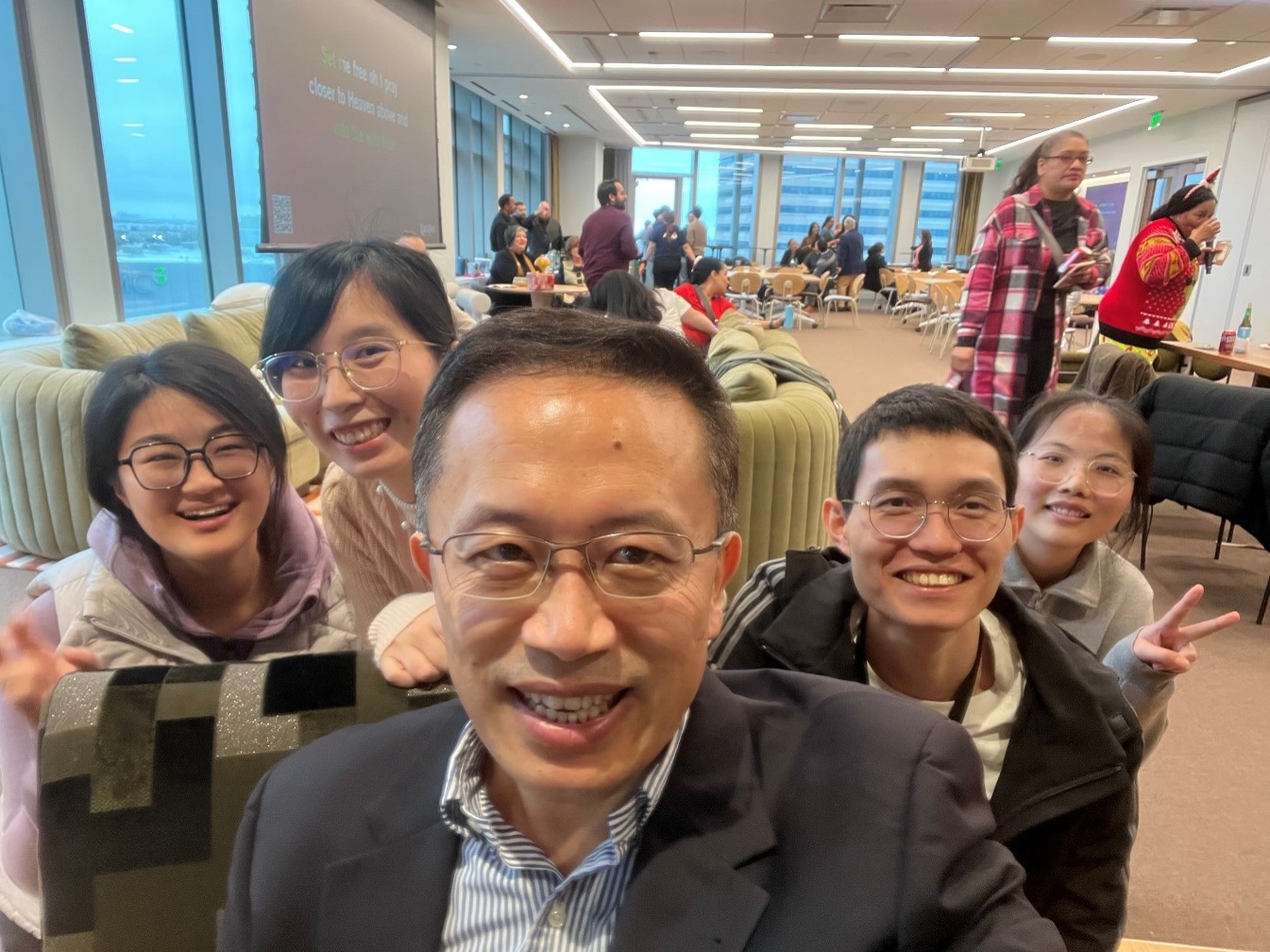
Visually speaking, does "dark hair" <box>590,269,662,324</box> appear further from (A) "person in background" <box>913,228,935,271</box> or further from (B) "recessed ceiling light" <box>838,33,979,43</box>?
→ (A) "person in background" <box>913,228,935,271</box>

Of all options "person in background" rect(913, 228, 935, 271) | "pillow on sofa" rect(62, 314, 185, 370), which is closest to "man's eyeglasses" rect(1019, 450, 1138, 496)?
"pillow on sofa" rect(62, 314, 185, 370)

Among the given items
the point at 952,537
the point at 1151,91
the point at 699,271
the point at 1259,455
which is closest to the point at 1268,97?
the point at 1151,91

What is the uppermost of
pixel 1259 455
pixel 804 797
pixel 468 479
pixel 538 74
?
pixel 538 74

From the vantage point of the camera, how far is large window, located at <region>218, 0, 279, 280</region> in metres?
5.25

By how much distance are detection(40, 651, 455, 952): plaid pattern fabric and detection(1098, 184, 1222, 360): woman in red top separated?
389 centimetres

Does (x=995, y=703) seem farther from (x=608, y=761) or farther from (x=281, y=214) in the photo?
(x=281, y=214)

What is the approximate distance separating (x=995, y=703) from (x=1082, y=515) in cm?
62

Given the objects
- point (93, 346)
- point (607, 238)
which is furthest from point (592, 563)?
point (607, 238)

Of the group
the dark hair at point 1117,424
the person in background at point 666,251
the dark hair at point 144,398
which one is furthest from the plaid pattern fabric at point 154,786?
the person in background at point 666,251

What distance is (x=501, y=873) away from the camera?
739 millimetres

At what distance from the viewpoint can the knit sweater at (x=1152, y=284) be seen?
348 cm

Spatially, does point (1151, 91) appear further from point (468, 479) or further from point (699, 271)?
point (468, 479)

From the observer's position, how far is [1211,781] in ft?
7.40

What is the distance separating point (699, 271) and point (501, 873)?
18.0 feet
